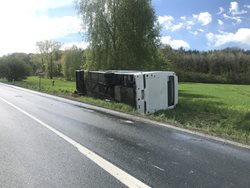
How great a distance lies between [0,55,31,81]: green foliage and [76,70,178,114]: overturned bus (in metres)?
60.9

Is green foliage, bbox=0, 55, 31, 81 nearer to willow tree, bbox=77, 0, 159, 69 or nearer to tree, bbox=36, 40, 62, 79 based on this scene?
tree, bbox=36, 40, 62, 79

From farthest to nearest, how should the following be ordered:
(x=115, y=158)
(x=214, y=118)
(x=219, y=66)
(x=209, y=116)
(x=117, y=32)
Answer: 1. (x=219, y=66)
2. (x=117, y=32)
3. (x=209, y=116)
4. (x=214, y=118)
5. (x=115, y=158)

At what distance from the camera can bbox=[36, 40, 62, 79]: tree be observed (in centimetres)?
11956

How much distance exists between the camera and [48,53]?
4781 inches

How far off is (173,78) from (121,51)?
15.6 metres

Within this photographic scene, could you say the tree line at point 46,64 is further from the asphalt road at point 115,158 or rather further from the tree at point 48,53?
the asphalt road at point 115,158

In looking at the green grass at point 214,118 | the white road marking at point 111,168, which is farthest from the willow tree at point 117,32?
the white road marking at point 111,168

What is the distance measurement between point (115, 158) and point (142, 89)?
1069 centimetres

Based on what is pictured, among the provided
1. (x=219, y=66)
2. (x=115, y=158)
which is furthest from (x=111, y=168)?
(x=219, y=66)

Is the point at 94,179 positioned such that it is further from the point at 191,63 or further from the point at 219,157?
the point at 191,63

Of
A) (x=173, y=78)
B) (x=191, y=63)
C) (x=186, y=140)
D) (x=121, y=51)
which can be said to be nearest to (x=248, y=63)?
(x=191, y=63)

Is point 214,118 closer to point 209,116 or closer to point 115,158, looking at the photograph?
point 209,116

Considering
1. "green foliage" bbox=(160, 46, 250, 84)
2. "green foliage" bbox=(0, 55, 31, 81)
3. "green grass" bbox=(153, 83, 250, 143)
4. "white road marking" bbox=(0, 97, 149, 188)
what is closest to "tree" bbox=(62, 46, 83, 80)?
"green foliage" bbox=(0, 55, 31, 81)

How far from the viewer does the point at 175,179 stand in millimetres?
5926
